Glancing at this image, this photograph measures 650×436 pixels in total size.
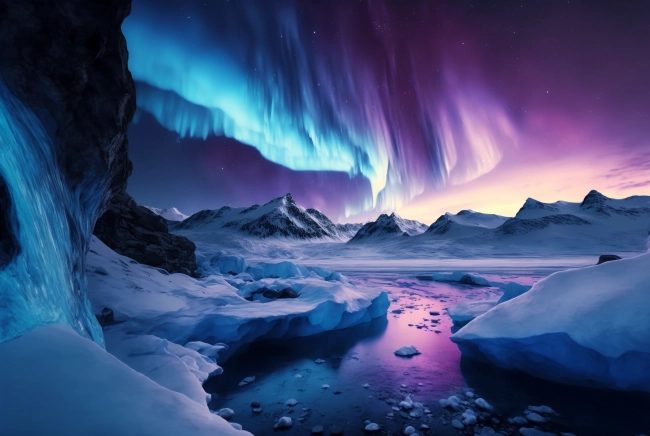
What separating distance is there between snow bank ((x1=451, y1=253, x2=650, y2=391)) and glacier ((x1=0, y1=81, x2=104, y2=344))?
7410 millimetres

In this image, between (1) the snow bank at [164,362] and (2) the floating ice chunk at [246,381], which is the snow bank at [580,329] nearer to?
(2) the floating ice chunk at [246,381]

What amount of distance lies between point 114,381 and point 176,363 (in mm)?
3103

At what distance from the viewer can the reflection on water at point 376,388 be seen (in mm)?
4559

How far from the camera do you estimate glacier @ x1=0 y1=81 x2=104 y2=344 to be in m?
2.27

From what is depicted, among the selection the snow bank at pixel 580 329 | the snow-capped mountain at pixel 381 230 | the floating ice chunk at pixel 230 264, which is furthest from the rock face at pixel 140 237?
the snow-capped mountain at pixel 381 230

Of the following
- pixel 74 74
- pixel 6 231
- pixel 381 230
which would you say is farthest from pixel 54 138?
pixel 381 230

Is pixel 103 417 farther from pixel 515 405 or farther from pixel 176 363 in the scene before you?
pixel 515 405

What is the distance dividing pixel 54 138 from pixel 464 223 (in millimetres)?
91724

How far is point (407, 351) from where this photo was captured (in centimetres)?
743

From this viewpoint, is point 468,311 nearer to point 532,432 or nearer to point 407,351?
point 407,351

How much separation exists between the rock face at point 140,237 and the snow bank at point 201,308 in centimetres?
232

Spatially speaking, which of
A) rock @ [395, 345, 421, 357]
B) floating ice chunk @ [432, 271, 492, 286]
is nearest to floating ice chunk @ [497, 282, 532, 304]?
rock @ [395, 345, 421, 357]

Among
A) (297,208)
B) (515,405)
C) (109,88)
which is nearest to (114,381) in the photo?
(109,88)

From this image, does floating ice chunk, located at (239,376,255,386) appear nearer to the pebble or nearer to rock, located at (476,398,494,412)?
the pebble
